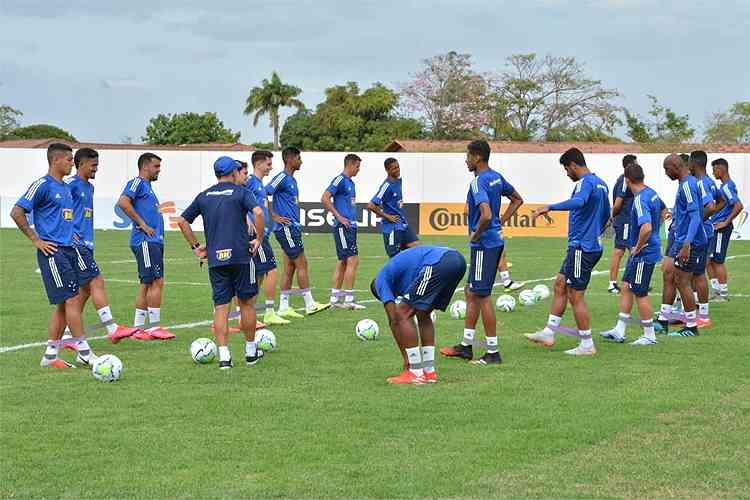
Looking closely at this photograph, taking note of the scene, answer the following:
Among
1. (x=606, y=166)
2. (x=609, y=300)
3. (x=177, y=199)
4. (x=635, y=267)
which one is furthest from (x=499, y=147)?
(x=635, y=267)

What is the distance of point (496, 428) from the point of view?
8117 mm

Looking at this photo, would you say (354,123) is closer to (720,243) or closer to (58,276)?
(720,243)

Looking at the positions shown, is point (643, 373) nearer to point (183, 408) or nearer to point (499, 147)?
point (183, 408)

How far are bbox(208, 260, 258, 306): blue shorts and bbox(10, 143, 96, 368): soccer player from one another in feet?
4.74

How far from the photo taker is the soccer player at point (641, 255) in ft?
39.6

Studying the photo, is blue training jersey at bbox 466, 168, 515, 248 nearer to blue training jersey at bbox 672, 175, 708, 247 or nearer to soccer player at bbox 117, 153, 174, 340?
blue training jersey at bbox 672, 175, 708, 247

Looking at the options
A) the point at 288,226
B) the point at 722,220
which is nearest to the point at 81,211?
the point at 288,226

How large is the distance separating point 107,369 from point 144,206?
3.65 meters

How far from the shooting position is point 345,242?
650 inches

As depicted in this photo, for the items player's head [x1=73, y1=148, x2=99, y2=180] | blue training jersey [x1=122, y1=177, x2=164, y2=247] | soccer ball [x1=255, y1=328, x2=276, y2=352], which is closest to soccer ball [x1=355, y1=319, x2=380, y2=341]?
soccer ball [x1=255, y1=328, x2=276, y2=352]

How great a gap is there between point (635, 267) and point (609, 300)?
4980mm

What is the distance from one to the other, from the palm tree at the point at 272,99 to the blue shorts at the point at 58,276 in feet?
285

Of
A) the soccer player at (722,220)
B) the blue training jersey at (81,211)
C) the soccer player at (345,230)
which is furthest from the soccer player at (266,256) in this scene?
the soccer player at (722,220)

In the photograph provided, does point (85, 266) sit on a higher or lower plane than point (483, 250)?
lower
